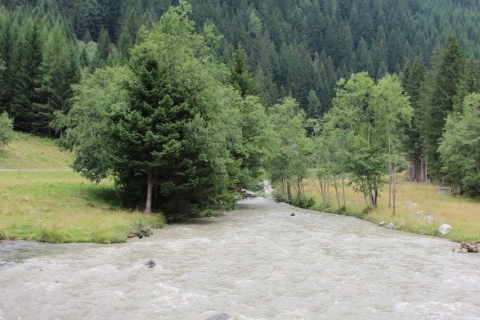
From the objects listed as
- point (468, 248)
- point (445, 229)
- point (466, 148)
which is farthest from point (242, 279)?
point (466, 148)

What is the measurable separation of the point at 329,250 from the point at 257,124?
2500 centimetres

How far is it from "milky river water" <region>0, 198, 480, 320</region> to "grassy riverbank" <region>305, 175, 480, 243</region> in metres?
2.85

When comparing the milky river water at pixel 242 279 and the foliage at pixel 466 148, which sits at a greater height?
the foliage at pixel 466 148

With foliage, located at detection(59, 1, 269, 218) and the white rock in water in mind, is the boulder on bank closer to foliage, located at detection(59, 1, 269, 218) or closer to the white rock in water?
foliage, located at detection(59, 1, 269, 218)

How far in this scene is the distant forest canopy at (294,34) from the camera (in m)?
121

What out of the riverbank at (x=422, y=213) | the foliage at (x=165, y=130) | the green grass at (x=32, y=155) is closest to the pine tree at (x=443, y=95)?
the riverbank at (x=422, y=213)

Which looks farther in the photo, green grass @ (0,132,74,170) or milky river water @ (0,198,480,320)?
green grass @ (0,132,74,170)

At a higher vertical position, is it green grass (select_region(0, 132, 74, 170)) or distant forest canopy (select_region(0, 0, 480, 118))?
distant forest canopy (select_region(0, 0, 480, 118))

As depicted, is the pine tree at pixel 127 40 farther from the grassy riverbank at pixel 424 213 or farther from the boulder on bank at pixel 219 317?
the boulder on bank at pixel 219 317

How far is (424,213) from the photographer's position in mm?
32625

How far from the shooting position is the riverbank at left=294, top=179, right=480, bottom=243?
1048 inches

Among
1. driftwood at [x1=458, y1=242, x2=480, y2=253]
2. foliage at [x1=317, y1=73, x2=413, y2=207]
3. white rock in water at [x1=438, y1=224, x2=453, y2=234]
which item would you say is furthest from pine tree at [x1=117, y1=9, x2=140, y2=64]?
driftwood at [x1=458, y1=242, x2=480, y2=253]

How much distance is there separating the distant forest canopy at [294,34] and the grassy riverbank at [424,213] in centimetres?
6511

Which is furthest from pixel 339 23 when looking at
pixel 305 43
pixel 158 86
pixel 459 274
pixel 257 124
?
pixel 459 274
